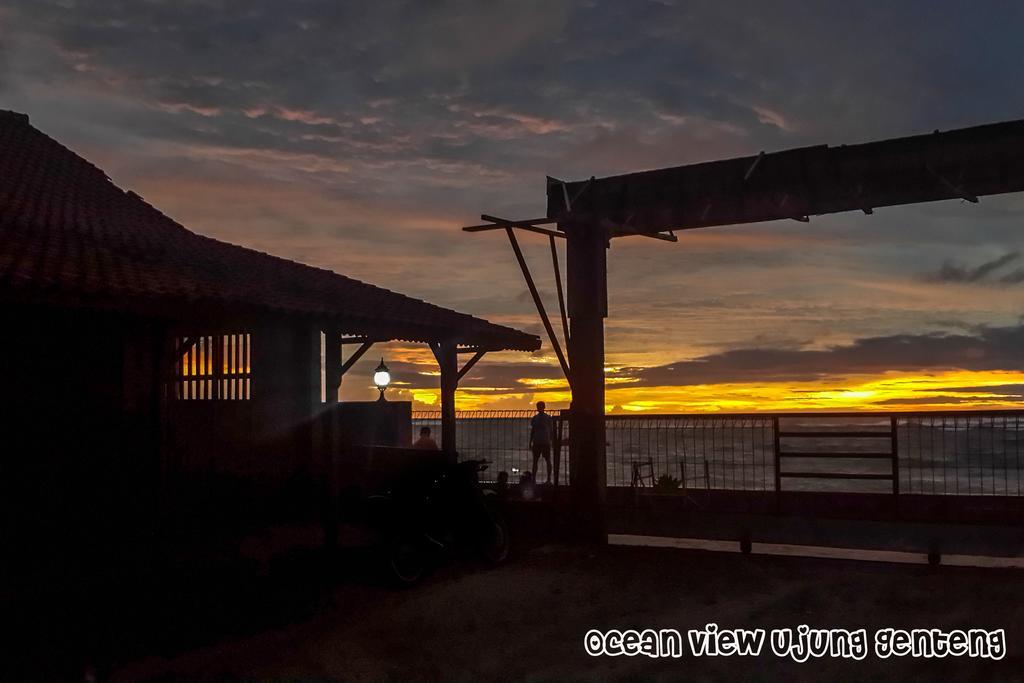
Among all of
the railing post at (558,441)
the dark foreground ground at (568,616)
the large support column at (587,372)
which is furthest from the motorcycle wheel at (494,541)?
the railing post at (558,441)

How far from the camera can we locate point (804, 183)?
988 cm

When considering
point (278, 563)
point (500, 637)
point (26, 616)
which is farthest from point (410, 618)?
point (26, 616)

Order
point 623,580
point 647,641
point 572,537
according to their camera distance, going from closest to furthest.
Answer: point 647,641 → point 623,580 → point 572,537

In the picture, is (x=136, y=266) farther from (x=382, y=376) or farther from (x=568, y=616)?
(x=382, y=376)

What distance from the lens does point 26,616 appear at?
7.83m

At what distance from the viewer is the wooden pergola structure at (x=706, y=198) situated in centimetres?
907

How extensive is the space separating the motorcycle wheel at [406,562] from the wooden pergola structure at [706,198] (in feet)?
8.11

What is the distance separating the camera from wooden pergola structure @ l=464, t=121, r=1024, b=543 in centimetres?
907

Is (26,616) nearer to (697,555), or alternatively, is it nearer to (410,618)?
(410,618)

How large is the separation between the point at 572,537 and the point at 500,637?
3.89m

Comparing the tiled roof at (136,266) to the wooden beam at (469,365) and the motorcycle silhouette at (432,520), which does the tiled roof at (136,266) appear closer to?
the wooden beam at (469,365)

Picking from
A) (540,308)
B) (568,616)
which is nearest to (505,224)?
(540,308)

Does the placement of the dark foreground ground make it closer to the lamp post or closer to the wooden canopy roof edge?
the wooden canopy roof edge

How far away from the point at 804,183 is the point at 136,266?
750cm
